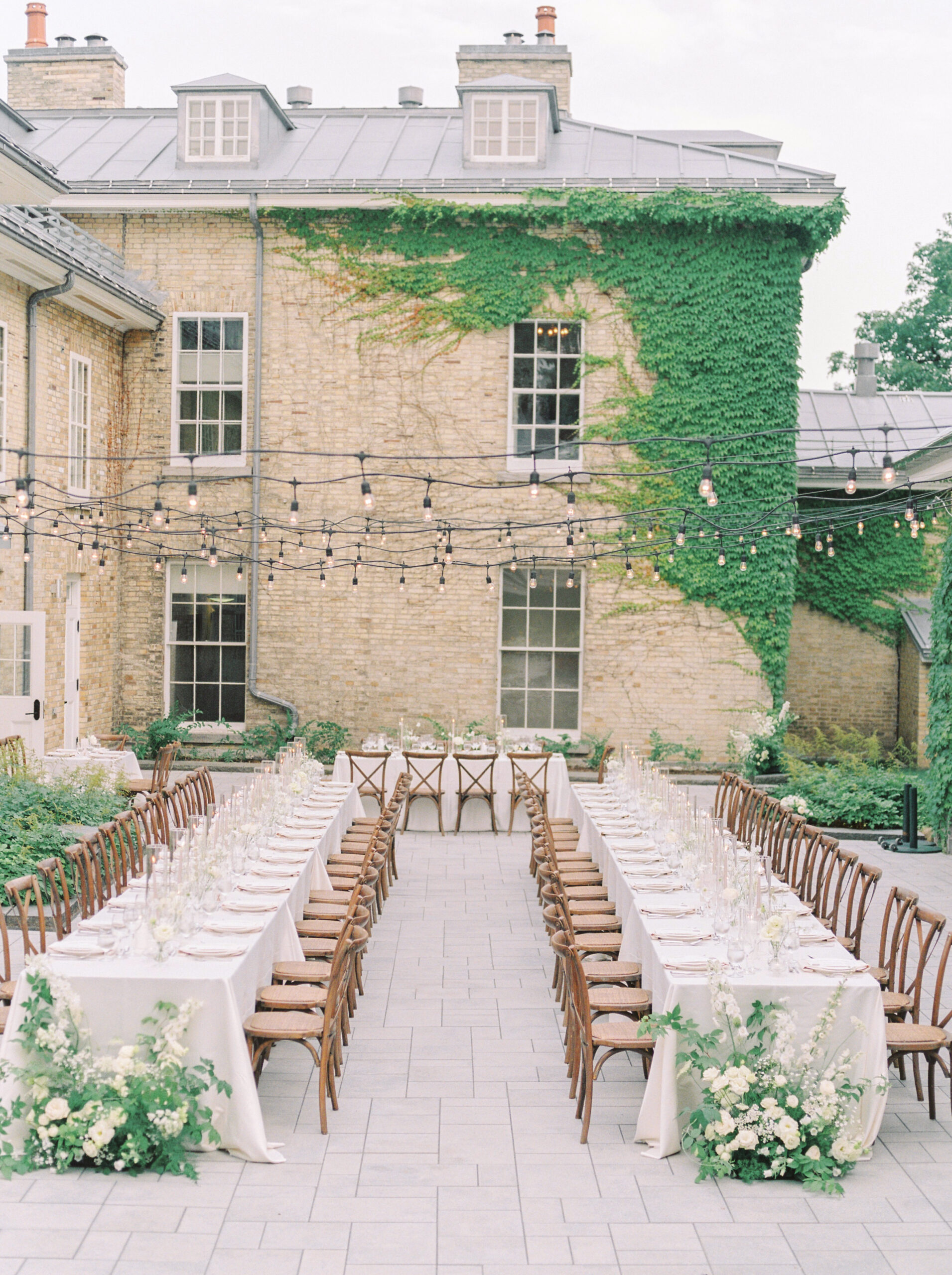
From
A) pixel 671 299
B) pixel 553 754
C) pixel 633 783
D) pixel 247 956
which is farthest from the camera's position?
pixel 671 299

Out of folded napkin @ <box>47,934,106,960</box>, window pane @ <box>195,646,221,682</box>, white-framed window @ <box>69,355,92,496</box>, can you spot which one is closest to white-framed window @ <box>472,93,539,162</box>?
white-framed window @ <box>69,355,92,496</box>

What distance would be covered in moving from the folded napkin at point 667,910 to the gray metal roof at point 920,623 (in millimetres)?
10432

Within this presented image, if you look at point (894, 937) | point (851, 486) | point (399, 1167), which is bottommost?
point (399, 1167)

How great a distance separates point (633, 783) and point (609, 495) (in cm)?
576

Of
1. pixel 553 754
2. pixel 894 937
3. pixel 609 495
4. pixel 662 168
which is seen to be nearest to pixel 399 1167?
pixel 894 937

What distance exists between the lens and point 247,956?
→ 598cm

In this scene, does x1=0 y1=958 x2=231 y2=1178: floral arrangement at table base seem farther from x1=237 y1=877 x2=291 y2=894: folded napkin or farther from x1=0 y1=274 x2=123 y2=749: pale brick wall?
x1=0 y1=274 x2=123 y2=749: pale brick wall

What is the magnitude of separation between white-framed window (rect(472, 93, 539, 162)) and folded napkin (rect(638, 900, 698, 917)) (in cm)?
1245

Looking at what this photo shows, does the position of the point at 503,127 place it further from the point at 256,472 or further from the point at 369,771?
the point at 369,771

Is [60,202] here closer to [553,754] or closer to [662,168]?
[662,168]

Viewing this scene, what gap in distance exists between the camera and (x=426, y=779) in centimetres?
1312

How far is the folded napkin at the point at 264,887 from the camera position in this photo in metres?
7.22

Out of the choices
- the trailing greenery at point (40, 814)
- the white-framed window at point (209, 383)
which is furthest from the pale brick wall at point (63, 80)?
the trailing greenery at point (40, 814)

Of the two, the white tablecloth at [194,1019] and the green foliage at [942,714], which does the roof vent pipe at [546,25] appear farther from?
the white tablecloth at [194,1019]
